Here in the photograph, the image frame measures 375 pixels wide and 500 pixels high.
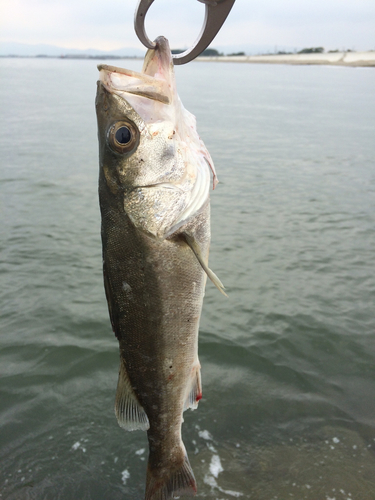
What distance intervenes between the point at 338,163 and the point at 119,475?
46.2ft

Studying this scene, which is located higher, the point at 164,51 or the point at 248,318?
the point at 164,51

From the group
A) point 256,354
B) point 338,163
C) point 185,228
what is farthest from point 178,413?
point 338,163

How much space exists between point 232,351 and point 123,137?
4.41m

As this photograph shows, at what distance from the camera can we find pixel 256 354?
6.17m

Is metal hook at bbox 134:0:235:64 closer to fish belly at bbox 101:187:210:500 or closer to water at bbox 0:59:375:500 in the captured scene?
fish belly at bbox 101:187:210:500

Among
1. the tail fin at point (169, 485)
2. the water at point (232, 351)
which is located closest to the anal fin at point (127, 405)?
the tail fin at point (169, 485)

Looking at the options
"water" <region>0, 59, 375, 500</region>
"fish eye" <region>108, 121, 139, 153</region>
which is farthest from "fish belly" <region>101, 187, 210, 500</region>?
"water" <region>0, 59, 375, 500</region>

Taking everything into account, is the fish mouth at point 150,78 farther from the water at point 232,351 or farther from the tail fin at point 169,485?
the water at point 232,351

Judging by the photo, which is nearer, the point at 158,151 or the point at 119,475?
the point at 158,151

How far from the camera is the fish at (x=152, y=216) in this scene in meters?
2.42

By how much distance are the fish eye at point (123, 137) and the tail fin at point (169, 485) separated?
82.1 inches

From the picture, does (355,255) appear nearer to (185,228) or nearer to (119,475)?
(119,475)

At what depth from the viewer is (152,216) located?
2463mm

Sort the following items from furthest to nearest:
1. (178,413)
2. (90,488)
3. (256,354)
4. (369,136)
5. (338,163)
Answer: (369,136)
(338,163)
(256,354)
(90,488)
(178,413)
